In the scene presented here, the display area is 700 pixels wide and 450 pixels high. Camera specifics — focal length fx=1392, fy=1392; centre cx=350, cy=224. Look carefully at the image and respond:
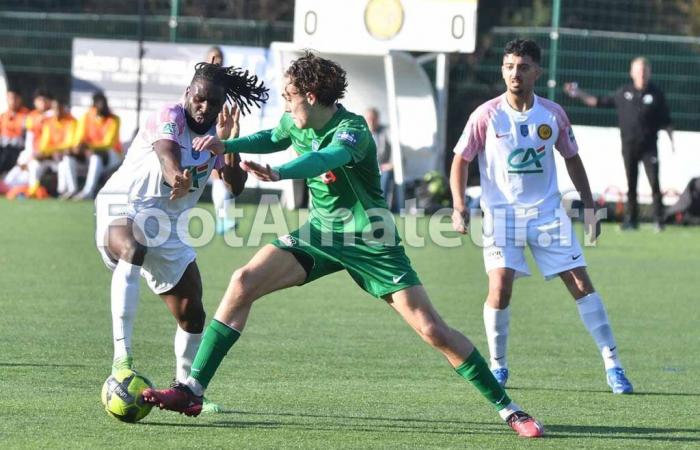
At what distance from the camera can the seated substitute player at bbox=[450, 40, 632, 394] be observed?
27.6ft

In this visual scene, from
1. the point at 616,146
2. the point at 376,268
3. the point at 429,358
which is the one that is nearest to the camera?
the point at 376,268

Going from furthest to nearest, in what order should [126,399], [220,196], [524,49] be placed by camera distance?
[220,196], [524,49], [126,399]

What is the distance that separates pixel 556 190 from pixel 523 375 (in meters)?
1.18

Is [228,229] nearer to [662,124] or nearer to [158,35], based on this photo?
[662,124]

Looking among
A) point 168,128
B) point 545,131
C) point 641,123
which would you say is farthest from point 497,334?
point 641,123

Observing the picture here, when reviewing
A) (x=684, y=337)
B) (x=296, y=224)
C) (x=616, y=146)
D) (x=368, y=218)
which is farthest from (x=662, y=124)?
(x=368, y=218)

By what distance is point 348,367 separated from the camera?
28.8 ft

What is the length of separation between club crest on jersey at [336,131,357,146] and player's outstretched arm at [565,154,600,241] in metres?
2.38

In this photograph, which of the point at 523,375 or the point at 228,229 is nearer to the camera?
the point at 523,375

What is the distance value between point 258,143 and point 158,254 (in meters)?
0.79

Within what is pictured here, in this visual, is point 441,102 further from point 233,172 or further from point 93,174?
point 233,172

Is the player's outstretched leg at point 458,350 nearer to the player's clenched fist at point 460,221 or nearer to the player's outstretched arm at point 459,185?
the player's clenched fist at point 460,221

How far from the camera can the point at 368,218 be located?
6.85 meters

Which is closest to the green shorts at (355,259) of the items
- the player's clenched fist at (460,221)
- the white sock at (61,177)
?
the player's clenched fist at (460,221)
